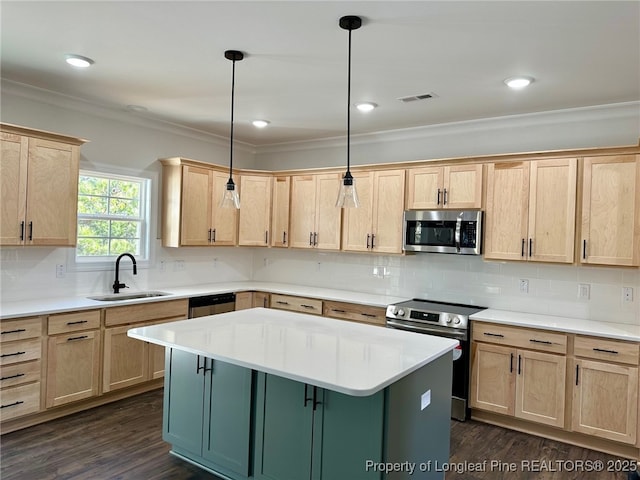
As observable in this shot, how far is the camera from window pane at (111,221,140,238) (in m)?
4.52

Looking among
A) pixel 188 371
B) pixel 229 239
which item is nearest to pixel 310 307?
pixel 229 239

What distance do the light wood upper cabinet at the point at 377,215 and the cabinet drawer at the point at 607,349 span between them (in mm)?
1768

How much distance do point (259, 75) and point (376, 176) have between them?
1.79 m

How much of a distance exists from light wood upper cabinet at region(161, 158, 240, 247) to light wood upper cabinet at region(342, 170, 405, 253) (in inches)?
58.7

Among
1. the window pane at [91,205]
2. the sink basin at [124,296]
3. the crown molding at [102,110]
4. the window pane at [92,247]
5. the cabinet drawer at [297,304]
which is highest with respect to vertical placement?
the crown molding at [102,110]

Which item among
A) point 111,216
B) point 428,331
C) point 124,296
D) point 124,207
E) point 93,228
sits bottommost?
point 428,331

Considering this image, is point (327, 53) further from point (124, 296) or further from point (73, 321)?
point (124, 296)

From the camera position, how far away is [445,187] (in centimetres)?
417

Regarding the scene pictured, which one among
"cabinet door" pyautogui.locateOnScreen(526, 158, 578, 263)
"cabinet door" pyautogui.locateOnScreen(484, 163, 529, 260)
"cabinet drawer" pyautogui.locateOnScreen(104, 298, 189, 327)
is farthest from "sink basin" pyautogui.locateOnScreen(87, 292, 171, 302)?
"cabinet door" pyautogui.locateOnScreen(526, 158, 578, 263)

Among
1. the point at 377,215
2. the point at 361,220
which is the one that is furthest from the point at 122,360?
the point at 377,215

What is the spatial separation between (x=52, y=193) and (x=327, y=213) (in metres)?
2.67

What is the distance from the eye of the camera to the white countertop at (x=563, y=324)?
323 centimetres

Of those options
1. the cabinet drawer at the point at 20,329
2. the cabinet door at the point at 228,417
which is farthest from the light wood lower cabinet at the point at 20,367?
the cabinet door at the point at 228,417

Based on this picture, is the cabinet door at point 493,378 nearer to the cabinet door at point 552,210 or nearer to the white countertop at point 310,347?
the cabinet door at point 552,210
